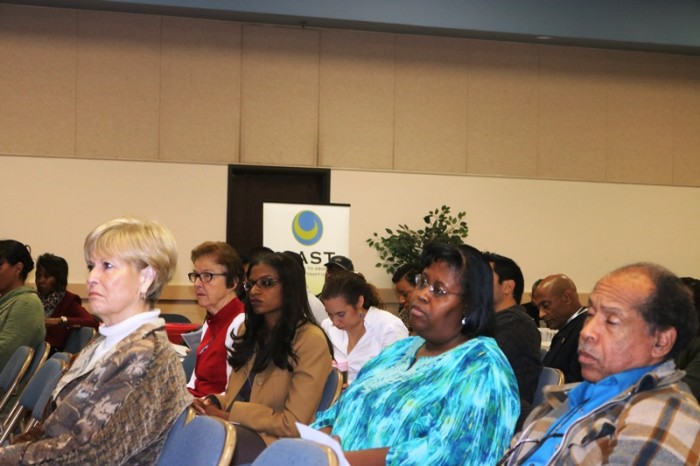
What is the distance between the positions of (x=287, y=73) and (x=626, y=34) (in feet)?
12.9

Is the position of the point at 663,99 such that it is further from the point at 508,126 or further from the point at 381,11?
the point at 381,11

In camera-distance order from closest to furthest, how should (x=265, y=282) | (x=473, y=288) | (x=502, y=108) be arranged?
(x=473, y=288), (x=265, y=282), (x=502, y=108)

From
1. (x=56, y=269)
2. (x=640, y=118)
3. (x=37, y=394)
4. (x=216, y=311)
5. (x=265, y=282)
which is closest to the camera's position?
(x=265, y=282)

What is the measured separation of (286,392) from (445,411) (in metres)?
1.28

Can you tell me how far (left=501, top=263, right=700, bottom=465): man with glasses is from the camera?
2.12 m

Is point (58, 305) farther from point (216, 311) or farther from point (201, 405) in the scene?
point (201, 405)

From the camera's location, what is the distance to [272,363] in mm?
3883

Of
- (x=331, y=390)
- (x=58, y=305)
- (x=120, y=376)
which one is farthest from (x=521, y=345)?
(x=58, y=305)

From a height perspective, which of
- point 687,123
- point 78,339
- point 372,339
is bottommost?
point 78,339

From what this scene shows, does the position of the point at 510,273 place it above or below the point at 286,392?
above

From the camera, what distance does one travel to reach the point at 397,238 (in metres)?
10.4

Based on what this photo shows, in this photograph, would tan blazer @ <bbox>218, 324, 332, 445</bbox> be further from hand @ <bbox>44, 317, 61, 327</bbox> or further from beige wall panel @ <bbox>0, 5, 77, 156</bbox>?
beige wall panel @ <bbox>0, 5, 77, 156</bbox>

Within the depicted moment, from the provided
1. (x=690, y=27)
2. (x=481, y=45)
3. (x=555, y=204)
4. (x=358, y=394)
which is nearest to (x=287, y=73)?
(x=481, y=45)

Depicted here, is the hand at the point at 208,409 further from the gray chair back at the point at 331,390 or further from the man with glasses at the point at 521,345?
the man with glasses at the point at 521,345
